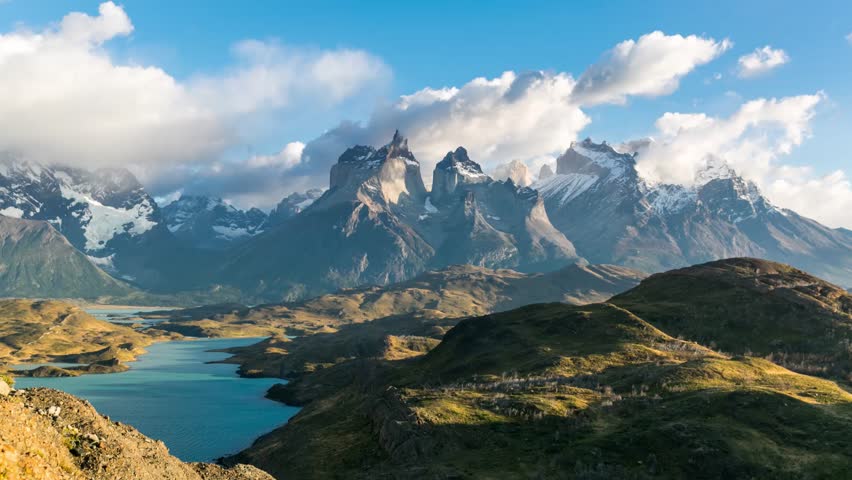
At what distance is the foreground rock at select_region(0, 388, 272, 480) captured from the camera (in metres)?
24.5

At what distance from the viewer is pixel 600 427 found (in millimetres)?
63812

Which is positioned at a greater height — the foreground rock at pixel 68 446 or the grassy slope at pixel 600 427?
the foreground rock at pixel 68 446

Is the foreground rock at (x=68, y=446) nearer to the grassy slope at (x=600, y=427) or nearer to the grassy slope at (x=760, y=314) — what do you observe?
the grassy slope at (x=600, y=427)

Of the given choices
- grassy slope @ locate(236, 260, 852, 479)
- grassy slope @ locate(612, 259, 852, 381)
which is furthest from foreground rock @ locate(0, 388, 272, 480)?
grassy slope @ locate(612, 259, 852, 381)

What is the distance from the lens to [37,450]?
25.7 m

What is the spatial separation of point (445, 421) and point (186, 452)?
298 feet

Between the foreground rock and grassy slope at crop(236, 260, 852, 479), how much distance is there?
91.3 feet

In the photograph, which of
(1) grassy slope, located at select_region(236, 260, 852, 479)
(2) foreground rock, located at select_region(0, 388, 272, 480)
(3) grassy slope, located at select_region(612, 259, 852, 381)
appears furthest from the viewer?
(3) grassy slope, located at select_region(612, 259, 852, 381)

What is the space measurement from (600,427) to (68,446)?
167 ft

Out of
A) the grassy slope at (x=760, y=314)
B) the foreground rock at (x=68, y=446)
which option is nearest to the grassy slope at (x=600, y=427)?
the grassy slope at (x=760, y=314)

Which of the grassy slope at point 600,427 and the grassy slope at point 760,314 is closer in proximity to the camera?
the grassy slope at point 600,427

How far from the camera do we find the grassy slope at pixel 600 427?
175 ft

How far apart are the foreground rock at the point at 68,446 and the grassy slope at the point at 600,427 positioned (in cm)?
2782

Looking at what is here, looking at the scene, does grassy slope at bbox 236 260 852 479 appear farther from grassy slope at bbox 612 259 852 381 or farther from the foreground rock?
the foreground rock
